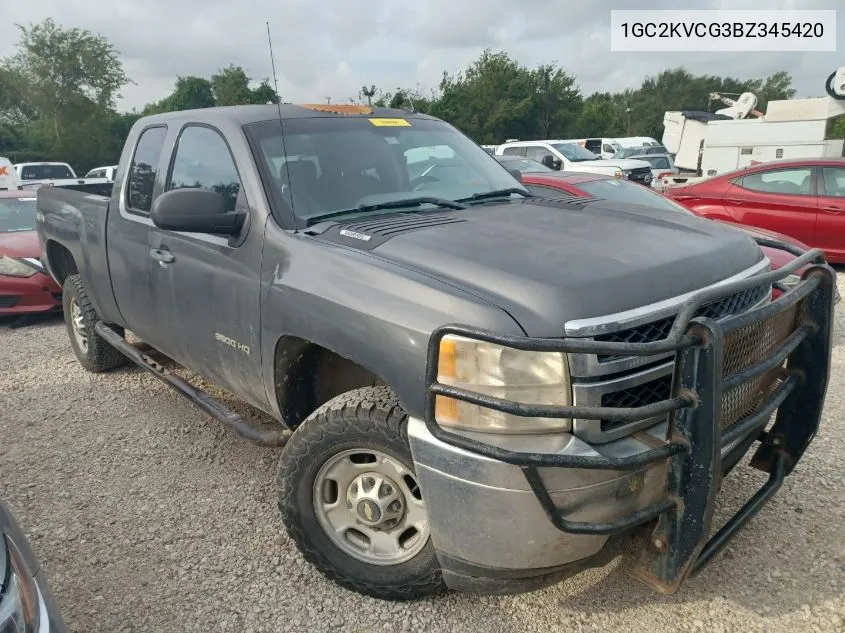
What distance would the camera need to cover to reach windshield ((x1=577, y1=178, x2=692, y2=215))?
21.4ft

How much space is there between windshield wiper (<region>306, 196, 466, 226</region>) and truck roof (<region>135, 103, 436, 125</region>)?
2.24 feet

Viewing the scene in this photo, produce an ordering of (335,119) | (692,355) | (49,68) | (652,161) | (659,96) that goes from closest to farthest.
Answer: (692,355)
(335,119)
(652,161)
(49,68)
(659,96)

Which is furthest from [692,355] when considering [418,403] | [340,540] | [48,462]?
[48,462]

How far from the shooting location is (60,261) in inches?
209

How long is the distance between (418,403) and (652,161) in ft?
70.3

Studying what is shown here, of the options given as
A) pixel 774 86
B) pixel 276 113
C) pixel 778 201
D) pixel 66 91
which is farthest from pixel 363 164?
pixel 774 86

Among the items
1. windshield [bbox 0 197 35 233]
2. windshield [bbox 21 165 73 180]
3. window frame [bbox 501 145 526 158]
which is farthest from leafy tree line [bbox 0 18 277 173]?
windshield [bbox 0 197 35 233]

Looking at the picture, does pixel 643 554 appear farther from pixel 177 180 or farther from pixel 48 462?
pixel 48 462

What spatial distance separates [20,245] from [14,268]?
0.54 m

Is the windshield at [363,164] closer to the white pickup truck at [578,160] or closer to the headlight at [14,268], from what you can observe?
the headlight at [14,268]

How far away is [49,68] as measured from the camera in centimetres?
3625

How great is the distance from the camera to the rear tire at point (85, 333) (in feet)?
15.9

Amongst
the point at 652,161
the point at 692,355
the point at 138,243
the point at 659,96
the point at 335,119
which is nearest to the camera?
the point at 692,355

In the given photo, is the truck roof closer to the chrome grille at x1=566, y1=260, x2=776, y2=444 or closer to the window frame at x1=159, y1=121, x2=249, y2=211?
the window frame at x1=159, y1=121, x2=249, y2=211
